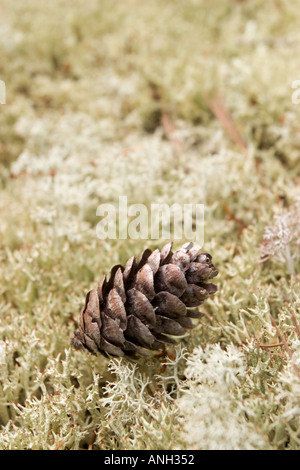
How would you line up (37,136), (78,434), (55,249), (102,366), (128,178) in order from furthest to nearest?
(37,136) → (128,178) → (55,249) → (102,366) → (78,434)

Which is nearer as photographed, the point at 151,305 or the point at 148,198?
the point at 151,305

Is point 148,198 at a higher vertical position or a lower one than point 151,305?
higher

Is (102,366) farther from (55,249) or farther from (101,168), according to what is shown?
(101,168)

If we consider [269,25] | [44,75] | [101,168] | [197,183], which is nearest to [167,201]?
[197,183]
